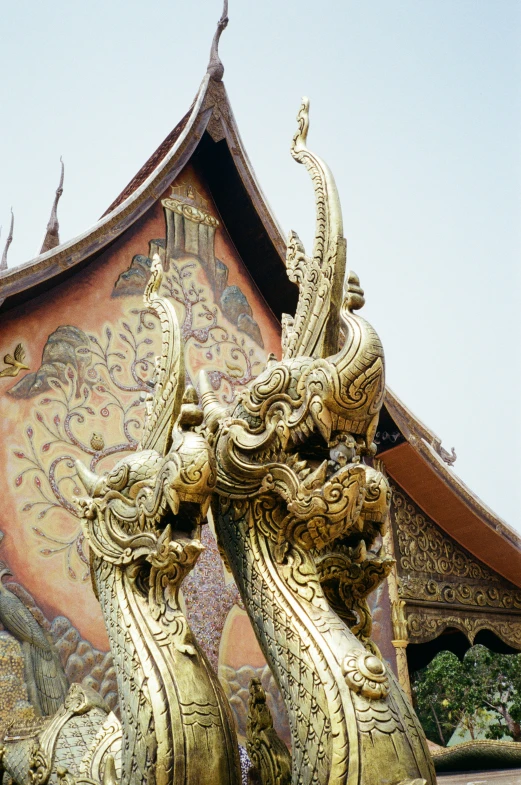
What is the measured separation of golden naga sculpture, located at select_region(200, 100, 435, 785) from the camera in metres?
1.81

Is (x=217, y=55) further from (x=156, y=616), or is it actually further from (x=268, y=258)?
(x=156, y=616)

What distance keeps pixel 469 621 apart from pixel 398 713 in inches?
126

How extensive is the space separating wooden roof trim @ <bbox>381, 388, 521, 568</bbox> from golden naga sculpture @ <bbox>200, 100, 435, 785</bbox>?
84.6 inches

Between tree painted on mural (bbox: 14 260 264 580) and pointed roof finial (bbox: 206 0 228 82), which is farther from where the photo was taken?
pointed roof finial (bbox: 206 0 228 82)

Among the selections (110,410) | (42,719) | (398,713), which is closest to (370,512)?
(398,713)

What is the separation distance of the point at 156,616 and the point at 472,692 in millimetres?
10175

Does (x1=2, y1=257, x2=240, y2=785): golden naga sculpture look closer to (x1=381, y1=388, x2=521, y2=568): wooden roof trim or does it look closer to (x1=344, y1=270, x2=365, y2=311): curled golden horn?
(x1=344, y1=270, x2=365, y2=311): curled golden horn

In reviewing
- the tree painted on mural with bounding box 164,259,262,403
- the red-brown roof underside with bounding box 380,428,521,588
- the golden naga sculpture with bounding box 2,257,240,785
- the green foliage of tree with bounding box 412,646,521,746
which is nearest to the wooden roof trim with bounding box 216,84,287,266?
the tree painted on mural with bounding box 164,259,262,403

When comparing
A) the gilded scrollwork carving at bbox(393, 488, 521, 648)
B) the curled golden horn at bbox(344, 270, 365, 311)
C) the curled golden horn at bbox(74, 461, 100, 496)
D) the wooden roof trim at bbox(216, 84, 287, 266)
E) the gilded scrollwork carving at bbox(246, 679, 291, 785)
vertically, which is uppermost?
the wooden roof trim at bbox(216, 84, 287, 266)

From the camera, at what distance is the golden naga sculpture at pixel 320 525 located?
1813 millimetres

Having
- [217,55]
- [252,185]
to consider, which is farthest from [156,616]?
[217,55]

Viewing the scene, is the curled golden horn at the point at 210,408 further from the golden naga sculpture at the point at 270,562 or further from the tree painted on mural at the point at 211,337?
the tree painted on mural at the point at 211,337

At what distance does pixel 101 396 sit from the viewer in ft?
13.3

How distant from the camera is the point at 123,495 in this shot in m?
2.35
